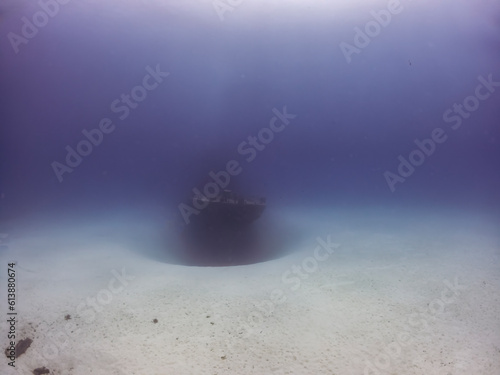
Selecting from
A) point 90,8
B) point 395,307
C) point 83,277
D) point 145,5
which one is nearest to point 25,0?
point 90,8

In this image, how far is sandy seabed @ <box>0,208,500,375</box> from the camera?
327cm

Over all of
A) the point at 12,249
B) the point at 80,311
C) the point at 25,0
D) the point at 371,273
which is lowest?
the point at 80,311

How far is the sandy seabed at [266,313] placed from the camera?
3271 millimetres

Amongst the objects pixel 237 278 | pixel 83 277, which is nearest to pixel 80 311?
pixel 83 277

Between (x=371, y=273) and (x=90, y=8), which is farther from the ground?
(x=90, y=8)

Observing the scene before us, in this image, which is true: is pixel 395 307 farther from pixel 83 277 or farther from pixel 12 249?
pixel 12 249

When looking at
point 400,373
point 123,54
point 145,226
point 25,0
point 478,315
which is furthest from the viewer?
point 123,54

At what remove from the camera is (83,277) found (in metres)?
5.37

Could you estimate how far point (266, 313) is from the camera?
4.10 m

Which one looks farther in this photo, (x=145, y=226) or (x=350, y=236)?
(x=145, y=226)

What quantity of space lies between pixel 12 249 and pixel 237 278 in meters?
5.76

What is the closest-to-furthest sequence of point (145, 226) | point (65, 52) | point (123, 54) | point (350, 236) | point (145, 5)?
point (350, 236), point (145, 226), point (145, 5), point (65, 52), point (123, 54)

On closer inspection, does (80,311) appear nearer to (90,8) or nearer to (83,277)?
(83,277)

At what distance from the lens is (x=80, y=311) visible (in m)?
4.23
